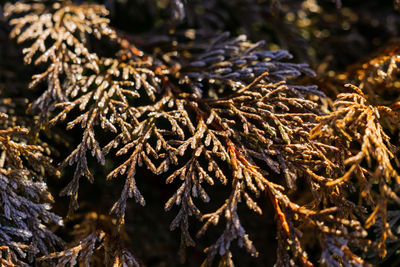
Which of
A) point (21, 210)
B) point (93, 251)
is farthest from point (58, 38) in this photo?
A: point (93, 251)

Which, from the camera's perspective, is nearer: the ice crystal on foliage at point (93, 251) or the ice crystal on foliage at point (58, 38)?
the ice crystal on foliage at point (93, 251)

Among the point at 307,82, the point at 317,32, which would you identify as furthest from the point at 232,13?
the point at 307,82

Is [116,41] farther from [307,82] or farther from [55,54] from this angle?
[307,82]

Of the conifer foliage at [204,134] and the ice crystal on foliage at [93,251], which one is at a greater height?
the conifer foliage at [204,134]

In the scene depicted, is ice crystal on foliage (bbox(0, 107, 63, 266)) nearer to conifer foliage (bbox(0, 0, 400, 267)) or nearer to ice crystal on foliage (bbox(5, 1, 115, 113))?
conifer foliage (bbox(0, 0, 400, 267))

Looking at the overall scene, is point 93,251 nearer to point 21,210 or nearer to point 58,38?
point 21,210

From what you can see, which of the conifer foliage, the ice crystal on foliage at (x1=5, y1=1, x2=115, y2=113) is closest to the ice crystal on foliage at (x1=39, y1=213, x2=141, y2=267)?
the conifer foliage

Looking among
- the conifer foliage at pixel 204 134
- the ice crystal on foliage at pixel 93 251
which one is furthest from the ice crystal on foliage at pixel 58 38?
the ice crystal on foliage at pixel 93 251

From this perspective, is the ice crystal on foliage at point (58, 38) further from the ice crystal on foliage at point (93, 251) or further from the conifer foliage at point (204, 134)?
the ice crystal on foliage at point (93, 251)

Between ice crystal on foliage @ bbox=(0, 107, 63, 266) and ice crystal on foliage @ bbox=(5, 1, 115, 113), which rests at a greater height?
ice crystal on foliage @ bbox=(5, 1, 115, 113)
